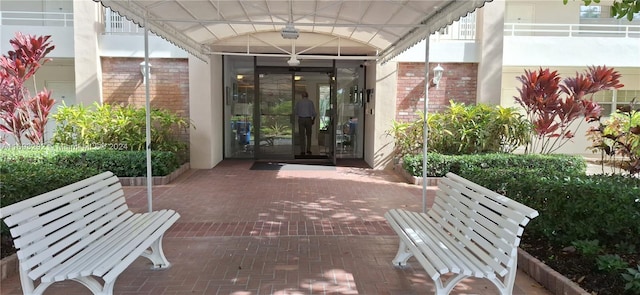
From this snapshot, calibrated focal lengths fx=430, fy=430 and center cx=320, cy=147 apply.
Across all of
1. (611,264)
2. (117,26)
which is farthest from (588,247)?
(117,26)

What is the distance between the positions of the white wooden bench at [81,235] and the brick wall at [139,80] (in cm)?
621

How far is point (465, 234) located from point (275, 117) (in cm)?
865

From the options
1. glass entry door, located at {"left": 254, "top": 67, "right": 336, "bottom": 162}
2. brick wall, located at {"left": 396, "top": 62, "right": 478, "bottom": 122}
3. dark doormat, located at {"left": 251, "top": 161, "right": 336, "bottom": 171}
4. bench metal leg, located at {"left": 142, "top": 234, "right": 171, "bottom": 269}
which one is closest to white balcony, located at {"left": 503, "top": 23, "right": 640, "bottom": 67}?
brick wall, located at {"left": 396, "top": 62, "right": 478, "bottom": 122}

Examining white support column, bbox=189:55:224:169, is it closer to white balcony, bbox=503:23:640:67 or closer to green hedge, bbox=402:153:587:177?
green hedge, bbox=402:153:587:177

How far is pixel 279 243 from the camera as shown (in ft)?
15.4

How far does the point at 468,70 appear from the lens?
33.4 feet

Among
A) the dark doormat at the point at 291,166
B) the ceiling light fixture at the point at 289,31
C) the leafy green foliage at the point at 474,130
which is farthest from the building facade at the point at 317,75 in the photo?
the ceiling light fixture at the point at 289,31

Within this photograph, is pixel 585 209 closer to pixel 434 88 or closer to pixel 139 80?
pixel 434 88

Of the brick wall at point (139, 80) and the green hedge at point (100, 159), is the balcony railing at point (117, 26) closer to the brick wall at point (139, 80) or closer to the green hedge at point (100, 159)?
the brick wall at point (139, 80)

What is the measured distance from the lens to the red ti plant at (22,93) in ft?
28.2

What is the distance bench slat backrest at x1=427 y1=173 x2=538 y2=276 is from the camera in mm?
2832

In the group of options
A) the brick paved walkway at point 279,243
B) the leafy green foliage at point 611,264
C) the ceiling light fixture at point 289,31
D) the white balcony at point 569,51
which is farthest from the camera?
the white balcony at point 569,51

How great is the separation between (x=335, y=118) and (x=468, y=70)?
344cm

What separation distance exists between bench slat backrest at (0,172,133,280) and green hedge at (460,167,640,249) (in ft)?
13.3
